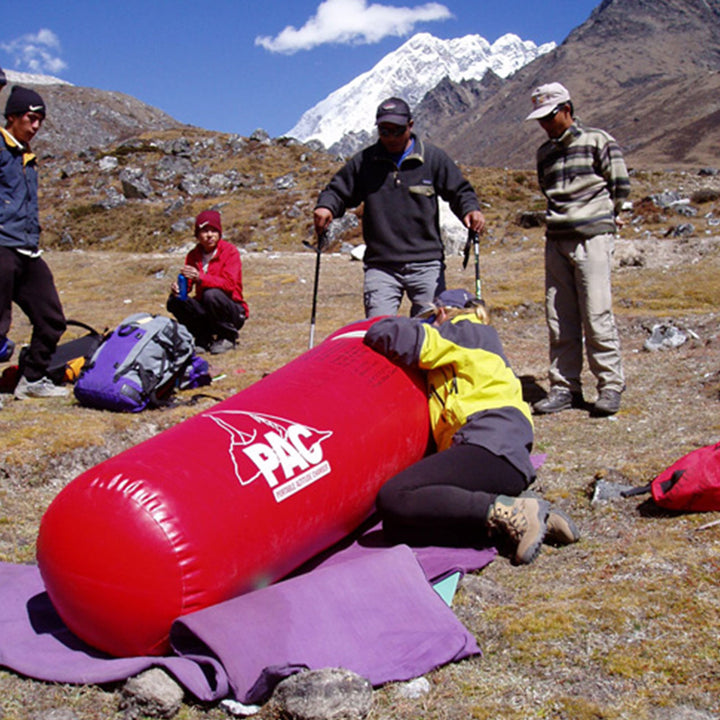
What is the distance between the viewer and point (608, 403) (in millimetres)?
6234

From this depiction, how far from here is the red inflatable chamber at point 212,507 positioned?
2947mm

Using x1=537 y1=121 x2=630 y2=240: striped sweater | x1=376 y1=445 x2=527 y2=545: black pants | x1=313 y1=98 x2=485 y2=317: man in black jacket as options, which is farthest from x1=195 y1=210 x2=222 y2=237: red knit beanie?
x1=376 y1=445 x2=527 y2=545: black pants

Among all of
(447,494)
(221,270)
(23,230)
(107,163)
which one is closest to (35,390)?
(23,230)

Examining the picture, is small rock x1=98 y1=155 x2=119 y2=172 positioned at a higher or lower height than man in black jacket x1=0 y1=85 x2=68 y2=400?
higher

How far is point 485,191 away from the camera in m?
29.8

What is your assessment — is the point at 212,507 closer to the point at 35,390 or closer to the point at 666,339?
the point at 35,390

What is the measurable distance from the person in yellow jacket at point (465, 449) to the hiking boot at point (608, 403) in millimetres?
2094

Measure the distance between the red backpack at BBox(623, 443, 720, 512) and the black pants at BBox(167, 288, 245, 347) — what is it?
20.0ft

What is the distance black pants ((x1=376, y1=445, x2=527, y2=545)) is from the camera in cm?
383

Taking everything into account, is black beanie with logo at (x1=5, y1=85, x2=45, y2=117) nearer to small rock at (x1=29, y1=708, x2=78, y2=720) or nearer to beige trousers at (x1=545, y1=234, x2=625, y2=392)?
beige trousers at (x1=545, y1=234, x2=625, y2=392)

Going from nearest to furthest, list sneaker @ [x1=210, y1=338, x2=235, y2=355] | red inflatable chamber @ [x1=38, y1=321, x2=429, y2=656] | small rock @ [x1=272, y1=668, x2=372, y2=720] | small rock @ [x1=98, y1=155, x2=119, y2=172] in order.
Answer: small rock @ [x1=272, y1=668, x2=372, y2=720] < red inflatable chamber @ [x1=38, y1=321, x2=429, y2=656] < sneaker @ [x1=210, y1=338, x2=235, y2=355] < small rock @ [x1=98, y1=155, x2=119, y2=172]

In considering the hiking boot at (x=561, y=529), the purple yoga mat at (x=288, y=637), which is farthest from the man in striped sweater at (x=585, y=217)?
the purple yoga mat at (x=288, y=637)

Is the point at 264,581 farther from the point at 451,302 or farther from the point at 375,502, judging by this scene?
the point at 451,302

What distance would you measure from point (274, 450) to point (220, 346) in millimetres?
6433
